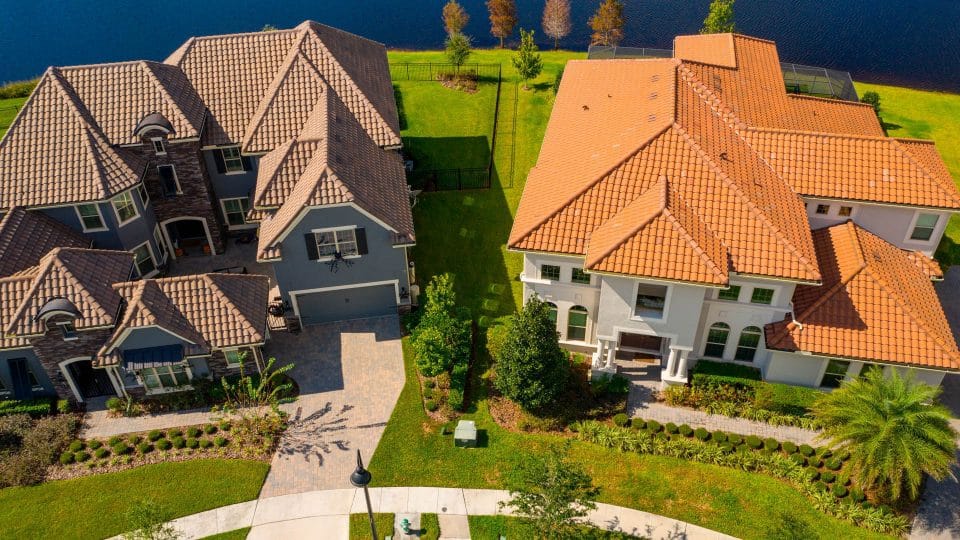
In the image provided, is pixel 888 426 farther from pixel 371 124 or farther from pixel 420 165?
pixel 420 165

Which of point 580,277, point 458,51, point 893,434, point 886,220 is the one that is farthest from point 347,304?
point 458,51

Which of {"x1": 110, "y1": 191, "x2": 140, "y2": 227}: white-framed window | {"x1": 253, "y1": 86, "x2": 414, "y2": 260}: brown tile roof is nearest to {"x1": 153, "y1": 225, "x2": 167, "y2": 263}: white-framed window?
{"x1": 110, "y1": 191, "x2": 140, "y2": 227}: white-framed window

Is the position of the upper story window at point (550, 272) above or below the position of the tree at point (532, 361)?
above

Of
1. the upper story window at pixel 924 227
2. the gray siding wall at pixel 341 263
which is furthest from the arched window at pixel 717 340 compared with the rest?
the gray siding wall at pixel 341 263


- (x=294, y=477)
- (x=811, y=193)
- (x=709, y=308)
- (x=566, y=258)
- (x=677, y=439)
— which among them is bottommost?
(x=294, y=477)

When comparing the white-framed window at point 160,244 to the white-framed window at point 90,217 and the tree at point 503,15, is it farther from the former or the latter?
the tree at point 503,15

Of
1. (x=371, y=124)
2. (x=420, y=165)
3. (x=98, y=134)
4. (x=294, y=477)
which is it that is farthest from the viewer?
(x=420, y=165)

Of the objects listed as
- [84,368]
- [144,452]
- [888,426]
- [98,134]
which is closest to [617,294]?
[888,426]
